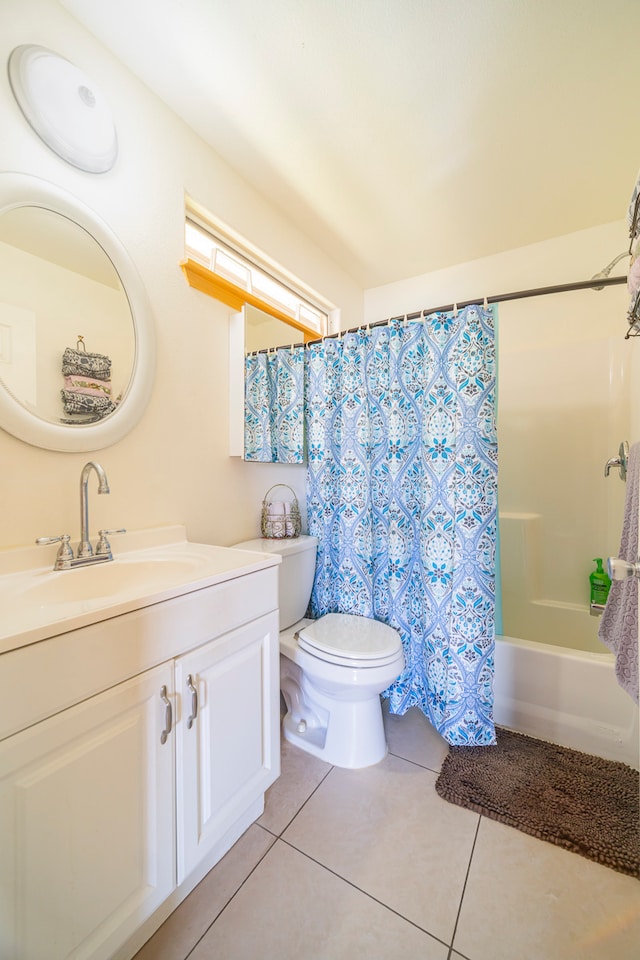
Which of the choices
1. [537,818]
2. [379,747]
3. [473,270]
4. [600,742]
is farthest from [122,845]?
[473,270]

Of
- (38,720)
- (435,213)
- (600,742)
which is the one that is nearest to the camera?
(38,720)

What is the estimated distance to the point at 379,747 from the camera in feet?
4.48

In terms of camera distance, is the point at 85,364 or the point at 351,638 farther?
the point at 351,638

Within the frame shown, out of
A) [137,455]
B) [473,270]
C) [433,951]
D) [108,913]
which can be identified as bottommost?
[433,951]

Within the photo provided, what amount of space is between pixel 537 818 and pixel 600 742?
464mm

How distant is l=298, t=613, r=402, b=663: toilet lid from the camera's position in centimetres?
129

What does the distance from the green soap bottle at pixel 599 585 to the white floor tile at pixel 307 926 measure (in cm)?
161

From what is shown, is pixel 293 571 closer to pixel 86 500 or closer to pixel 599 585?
pixel 86 500

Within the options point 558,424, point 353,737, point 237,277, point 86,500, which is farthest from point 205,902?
point 558,424

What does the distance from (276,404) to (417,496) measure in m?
0.82

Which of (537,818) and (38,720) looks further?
(537,818)

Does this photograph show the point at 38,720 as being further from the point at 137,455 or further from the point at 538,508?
the point at 538,508

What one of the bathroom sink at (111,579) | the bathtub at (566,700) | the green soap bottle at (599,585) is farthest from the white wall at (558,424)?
the bathroom sink at (111,579)

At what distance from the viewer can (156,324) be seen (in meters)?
1.25
